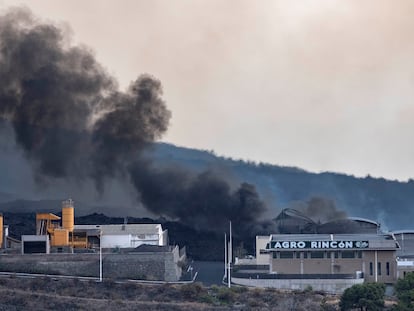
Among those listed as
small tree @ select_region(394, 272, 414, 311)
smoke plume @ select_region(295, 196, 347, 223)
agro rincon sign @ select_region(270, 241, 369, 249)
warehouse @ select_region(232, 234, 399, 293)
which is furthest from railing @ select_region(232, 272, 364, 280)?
smoke plume @ select_region(295, 196, 347, 223)

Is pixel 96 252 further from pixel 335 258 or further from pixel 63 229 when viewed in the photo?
pixel 335 258

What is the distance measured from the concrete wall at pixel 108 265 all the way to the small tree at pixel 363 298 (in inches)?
712

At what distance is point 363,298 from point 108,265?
24.3 metres

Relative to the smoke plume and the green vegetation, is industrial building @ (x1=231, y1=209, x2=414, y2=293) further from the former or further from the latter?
the smoke plume

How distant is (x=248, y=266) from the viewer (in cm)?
13650

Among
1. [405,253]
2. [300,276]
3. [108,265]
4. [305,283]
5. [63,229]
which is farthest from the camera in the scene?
[405,253]

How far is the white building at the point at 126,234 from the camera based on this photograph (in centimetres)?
13838

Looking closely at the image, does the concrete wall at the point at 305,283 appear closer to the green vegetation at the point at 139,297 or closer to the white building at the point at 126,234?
the green vegetation at the point at 139,297

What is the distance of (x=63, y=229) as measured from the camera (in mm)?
135500

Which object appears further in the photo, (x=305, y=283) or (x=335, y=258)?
(x=335, y=258)

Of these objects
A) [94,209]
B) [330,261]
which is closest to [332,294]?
[330,261]

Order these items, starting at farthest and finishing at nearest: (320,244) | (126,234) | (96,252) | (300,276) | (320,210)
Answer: (320,210)
(126,234)
(320,244)
(96,252)
(300,276)

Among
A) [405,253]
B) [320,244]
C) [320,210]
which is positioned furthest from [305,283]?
[320,210]

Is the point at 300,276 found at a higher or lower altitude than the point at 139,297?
higher
